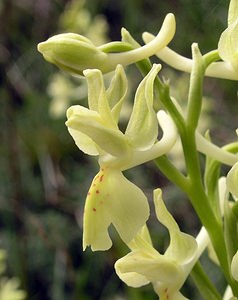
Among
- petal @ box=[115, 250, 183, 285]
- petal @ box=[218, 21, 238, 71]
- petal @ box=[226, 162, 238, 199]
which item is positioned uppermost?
petal @ box=[218, 21, 238, 71]

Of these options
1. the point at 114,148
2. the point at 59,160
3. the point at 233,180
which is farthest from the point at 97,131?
the point at 59,160

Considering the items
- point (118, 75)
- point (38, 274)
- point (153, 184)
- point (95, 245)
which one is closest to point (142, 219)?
point (95, 245)

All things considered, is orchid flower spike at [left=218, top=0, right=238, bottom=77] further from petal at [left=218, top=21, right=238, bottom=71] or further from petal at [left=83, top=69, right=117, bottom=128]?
petal at [left=83, top=69, right=117, bottom=128]

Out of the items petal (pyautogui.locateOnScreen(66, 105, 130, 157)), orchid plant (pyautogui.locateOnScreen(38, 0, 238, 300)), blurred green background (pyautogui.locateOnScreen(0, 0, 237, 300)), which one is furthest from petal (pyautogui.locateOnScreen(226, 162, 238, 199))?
blurred green background (pyautogui.locateOnScreen(0, 0, 237, 300))

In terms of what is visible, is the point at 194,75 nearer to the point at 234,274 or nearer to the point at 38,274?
the point at 234,274

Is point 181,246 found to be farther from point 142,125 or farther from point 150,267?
point 142,125
